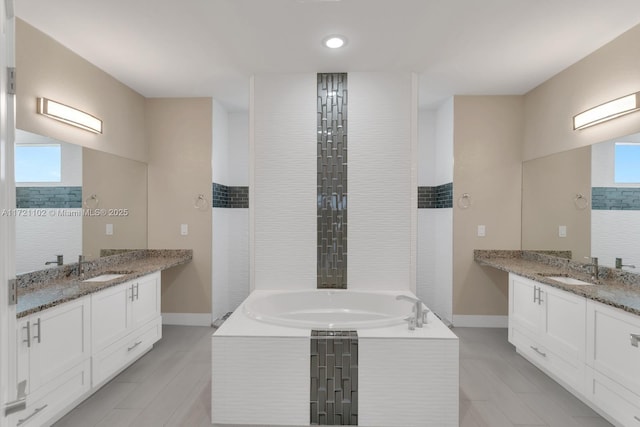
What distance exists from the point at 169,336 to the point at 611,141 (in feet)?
14.3

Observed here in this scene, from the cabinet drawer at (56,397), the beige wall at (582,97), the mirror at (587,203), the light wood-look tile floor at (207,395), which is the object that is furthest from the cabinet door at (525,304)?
the cabinet drawer at (56,397)

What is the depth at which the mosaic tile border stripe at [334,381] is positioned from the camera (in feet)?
6.77

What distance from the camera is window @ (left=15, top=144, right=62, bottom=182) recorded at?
7.40ft

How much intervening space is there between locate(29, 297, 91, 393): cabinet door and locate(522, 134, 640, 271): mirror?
382cm

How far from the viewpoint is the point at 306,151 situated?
320cm

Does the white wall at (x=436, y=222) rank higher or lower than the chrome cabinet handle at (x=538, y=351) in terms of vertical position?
higher

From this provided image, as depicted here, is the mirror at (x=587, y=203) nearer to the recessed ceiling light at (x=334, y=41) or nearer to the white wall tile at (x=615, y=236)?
the white wall tile at (x=615, y=236)

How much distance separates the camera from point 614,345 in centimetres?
200

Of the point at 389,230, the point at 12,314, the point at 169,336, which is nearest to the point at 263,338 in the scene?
the point at 12,314

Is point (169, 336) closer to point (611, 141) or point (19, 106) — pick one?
point (19, 106)

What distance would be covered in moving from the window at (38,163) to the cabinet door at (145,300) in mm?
1052

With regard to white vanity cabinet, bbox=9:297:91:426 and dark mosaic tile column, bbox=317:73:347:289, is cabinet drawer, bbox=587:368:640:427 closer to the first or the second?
dark mosaic tile column, bbox=317:73:347:289

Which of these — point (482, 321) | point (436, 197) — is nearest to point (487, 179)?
point (436, 197)

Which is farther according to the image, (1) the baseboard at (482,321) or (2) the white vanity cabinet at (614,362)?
(1) the baseboard at (482,321)
